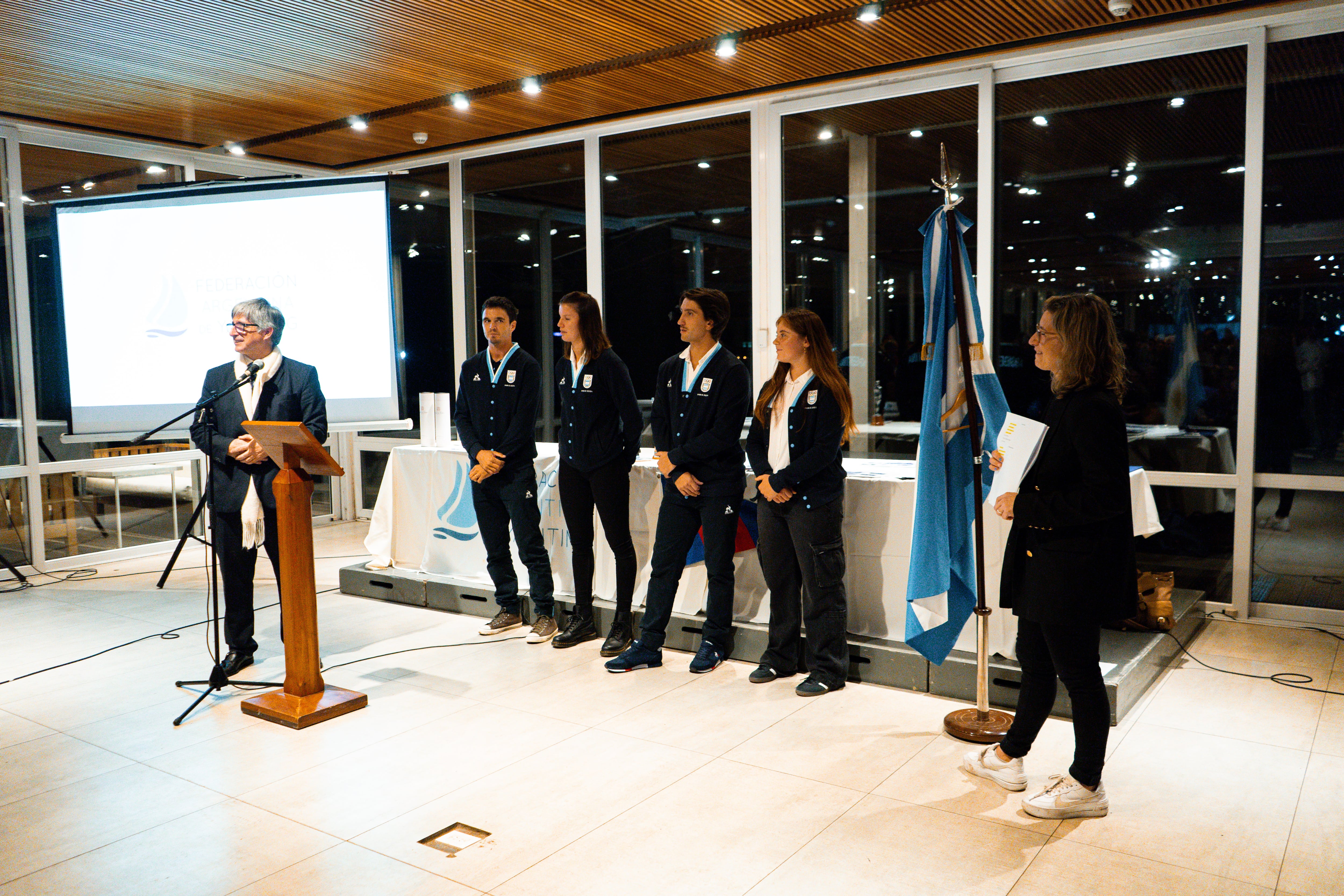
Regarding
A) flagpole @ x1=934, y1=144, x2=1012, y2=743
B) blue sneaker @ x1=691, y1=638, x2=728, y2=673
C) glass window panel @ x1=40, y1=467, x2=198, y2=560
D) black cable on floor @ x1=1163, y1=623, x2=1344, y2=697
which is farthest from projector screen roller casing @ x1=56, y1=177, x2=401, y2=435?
black cable on floor @ x1=1163, y1=623, x2=1344, y2=697

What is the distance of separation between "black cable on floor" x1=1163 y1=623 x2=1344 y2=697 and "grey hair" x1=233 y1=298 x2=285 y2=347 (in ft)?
13.5

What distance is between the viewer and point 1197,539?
514 cm

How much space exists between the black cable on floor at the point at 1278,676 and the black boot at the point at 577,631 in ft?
8.65

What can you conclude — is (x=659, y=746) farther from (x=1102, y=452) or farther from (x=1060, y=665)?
(x=1102, y=452)

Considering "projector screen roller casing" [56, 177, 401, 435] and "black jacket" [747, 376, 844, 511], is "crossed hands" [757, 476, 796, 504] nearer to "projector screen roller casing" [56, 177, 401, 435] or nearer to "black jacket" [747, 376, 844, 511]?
"black jacket" [747, 376, 844, 511]

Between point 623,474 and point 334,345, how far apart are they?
1.94 meters

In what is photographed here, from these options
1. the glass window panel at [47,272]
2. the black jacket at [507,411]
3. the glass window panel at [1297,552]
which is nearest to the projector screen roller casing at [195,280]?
the black jacket at [507,411]

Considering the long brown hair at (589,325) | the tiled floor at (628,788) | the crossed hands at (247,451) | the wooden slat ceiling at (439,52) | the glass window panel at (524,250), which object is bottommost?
the tiled floor at (628,788)

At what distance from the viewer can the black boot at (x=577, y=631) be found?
4.56 metres

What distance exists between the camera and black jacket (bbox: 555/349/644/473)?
437 cm

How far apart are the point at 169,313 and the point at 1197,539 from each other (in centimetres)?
575

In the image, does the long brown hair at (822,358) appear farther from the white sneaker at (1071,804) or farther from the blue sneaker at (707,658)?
the white sneaker at (1071,804)

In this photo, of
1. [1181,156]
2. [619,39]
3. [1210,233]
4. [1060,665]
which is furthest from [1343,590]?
[619,39]

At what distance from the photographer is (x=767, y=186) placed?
6047 mm
